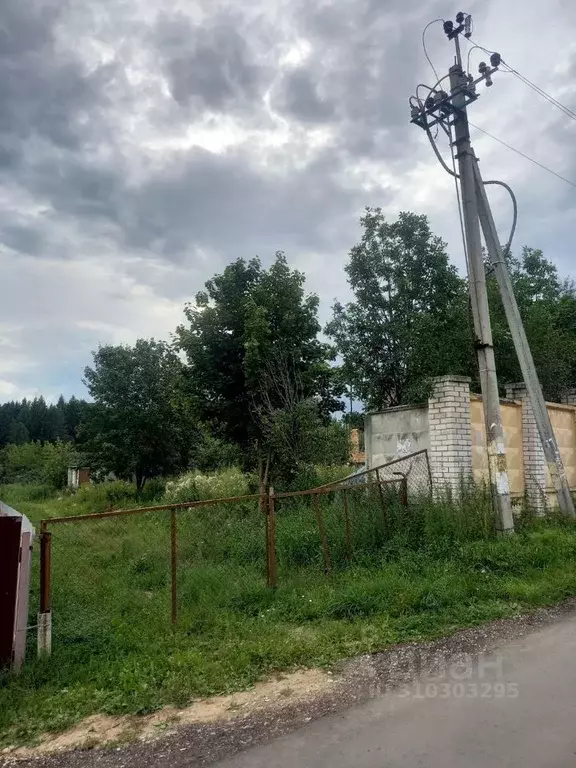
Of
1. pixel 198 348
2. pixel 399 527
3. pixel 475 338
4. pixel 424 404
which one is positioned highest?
pixel 198 348

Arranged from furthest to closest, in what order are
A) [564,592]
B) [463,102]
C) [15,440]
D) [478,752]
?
[15,440] < [463,102] < [564,592] < [478,752]

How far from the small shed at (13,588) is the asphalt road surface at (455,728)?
8.49ft

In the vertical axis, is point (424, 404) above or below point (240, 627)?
above

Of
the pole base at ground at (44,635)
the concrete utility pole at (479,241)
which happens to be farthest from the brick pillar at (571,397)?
the pole base at ground at (44,635)

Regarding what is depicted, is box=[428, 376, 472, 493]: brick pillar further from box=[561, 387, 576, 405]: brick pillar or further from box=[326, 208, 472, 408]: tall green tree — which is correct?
box=[561, 387, 576, 405]: brick pillar

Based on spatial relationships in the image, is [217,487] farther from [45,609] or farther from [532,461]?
[45,609]

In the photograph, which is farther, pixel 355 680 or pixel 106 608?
pixel 106 608

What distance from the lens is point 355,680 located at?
14.6 ft

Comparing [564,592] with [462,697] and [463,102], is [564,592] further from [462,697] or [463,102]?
[463,102]

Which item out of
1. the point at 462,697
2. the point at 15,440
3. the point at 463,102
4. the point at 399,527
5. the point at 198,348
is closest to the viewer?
the point at 462,697

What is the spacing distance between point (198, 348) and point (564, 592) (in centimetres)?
1170

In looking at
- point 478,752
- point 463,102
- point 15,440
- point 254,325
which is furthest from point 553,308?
point 15,440

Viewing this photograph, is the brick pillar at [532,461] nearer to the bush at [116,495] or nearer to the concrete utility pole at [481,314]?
the concrete utility pole at [481,314]

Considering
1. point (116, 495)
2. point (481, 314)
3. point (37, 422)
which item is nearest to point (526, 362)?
point (481, 314)
